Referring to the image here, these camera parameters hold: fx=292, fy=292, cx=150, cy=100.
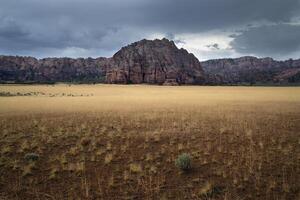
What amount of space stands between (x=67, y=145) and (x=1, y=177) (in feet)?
13.0

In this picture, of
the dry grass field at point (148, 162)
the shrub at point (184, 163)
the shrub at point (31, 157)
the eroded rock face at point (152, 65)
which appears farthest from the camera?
the eroded rock face at point (152, 65)

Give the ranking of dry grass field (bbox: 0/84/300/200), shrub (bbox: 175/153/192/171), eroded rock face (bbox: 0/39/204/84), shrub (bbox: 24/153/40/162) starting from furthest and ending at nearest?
eroded rock face (bbox: 0/39/204/84), shrub (bbox: 24/153/40/162), shrub (bbox: 175/153/192/171), dry grass field (bbox: 0/84/300/200)

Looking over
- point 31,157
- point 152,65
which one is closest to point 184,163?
point 31,157

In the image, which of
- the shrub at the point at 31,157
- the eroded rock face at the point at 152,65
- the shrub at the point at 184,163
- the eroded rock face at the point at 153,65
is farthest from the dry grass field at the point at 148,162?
the eroded rock face at the point at 153,65

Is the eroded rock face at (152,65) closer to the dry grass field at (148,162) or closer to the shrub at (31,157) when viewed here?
the dry grass field at (148,162)

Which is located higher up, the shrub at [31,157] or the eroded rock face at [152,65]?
the eroded rock face at [152,65]

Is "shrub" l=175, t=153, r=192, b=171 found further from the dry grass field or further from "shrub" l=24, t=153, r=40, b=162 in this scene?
"shrub" l=24, t=153, r=40, b=162

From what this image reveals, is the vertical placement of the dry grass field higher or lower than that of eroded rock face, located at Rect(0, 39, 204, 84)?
lower

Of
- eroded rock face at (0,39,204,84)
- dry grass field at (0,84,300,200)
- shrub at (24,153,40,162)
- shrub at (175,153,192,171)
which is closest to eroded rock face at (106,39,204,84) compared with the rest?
eroded rock face at (0,39,204,84)

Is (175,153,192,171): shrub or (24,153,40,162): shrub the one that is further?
(24,153,40,162): shrub

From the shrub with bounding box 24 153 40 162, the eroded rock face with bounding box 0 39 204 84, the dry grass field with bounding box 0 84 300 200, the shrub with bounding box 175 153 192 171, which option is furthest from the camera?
the eroded rock face with bounding box 0 39 204 84

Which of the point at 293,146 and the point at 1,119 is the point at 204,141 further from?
the point at 1,119

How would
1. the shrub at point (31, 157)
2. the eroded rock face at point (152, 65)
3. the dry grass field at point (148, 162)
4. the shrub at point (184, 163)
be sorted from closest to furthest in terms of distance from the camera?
the dry grass field at point (148, 162) → the shrub at point (184, 163) → the shrub at point (31, 157) → the eroded rock face at point (152, 65)

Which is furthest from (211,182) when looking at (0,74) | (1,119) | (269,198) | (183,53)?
(0,74)
